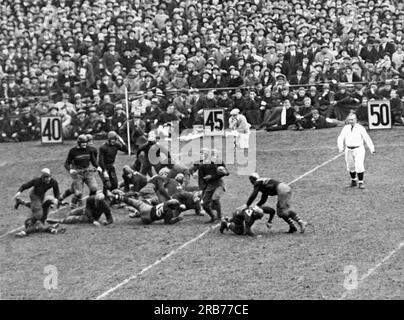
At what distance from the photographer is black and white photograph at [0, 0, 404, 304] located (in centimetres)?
2239

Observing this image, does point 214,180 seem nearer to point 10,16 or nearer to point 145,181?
point 145,181

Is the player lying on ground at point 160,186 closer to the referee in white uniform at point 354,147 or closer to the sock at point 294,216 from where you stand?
the sock at point 294,216

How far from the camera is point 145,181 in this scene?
28234 millimetres

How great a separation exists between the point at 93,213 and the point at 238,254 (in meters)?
4.58

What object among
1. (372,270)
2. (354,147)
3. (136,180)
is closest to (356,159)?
(354,147)

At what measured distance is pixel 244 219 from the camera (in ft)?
80.9

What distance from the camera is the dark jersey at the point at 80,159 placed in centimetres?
2802

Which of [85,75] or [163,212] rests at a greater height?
[85,75]

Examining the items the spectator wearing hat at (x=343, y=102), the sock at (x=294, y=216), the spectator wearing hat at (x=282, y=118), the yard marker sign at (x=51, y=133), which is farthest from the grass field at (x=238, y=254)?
the yard marker sign at (x=51, y=133)

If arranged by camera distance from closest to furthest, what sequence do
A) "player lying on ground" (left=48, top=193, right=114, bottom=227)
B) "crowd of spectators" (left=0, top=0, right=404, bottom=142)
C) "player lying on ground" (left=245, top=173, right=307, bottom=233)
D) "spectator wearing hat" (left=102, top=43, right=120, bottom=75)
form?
1. "player lying on ground" (left=245, top=173, right=307, bottom=233)
2. "player lying on ground" (left=48, top=193, right=114, bottom=227)
3. "crowd of spectators" (left=0, top=0, right=404, bottom=142)
4. "spectator wearing hat" (left=102, top=43, right=120, bottom=75)

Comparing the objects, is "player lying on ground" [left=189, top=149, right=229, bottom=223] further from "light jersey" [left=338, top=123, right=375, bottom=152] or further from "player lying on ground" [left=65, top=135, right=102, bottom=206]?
"light jersey" [left=338, top=123, right=375, bottom=152]

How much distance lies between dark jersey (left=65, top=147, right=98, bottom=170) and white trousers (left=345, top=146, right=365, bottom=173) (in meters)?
6.34

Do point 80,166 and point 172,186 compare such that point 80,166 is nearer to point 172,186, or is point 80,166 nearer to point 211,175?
point 172,186

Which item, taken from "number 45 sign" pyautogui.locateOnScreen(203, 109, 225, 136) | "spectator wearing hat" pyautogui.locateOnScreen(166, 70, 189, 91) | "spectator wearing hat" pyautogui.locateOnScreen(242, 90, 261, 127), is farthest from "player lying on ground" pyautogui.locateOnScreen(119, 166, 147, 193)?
"spectator wearing hat" pyautogui.locateOnScreen(166, 70, 189, 91)
